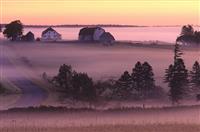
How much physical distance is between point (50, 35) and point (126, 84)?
2.07 meters

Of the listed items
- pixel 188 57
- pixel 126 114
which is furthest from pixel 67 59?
pixel 188 57

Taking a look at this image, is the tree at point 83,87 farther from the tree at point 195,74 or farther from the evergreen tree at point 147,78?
the tree at point 195,74

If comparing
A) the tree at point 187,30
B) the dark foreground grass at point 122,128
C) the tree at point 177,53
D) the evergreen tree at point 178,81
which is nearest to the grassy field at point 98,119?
the dark foreground grass at point 122,128

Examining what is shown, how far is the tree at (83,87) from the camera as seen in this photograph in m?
10.4

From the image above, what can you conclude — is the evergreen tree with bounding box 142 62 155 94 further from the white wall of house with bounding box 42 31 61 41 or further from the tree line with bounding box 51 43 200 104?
the white wall of house with bounding box 42 31 61 41

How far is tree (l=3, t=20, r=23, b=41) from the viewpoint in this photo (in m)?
Answer: 10.5

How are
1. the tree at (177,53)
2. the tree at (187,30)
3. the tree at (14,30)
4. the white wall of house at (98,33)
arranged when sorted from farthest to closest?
1. the tree at (187,30)
2. the tree at (177,53)
3. the white wall of house at (98,33)
4. the tree at (14,30)

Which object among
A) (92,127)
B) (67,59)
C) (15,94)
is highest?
(67,59)

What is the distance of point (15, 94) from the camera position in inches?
404

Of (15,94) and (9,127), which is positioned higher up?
(15,94)

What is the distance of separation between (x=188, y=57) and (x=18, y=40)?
3.87 m

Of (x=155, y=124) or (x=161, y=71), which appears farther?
(x=161, y=71)

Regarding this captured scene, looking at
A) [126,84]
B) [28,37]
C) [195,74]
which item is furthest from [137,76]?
[28,37]

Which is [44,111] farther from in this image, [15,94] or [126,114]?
[126,114]
